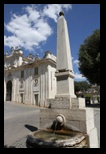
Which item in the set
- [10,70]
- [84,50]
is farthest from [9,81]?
[84,50]

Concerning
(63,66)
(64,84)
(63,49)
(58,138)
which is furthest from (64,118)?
(63,49)

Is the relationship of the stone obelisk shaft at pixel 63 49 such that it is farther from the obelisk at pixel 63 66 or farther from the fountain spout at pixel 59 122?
the fountain spout at pixel 59 122

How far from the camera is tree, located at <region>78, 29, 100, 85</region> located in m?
20.0

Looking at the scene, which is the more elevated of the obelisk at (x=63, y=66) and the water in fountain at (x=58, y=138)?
the obelisk at (x=63, y=66)

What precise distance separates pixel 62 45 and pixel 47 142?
3.11 metres

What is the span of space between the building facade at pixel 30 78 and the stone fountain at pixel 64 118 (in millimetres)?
17408

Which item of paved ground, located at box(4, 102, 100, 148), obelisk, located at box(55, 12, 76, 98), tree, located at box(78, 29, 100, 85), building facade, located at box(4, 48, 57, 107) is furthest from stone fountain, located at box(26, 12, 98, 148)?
building facade, located at box(4, 48, 57, 107)

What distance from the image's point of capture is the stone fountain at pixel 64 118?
340 cm

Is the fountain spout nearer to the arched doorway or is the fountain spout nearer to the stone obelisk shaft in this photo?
the stone obelisk shaft

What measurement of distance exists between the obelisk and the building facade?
17342 millimetres

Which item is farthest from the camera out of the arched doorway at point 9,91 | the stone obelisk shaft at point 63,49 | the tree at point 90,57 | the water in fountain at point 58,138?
the arched doorway at point 9,91

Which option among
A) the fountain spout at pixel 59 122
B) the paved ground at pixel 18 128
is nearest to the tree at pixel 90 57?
the paved ground at pixel 18 128

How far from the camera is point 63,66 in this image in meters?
4.82
